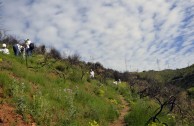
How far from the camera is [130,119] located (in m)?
15.3

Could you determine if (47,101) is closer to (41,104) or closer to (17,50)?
(41,104)

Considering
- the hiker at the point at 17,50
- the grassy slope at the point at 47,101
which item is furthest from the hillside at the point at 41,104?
the hiker at the point at 17,50

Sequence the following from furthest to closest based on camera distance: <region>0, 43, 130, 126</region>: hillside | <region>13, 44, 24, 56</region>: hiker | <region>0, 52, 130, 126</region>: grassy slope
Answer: <region>13, 44, 24, 56</region>: hiker → <region>0, 52, 130, 126</region>: grassy slope → <region>0, 43, 130, 126</region>: hillside

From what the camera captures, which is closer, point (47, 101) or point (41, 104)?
point (41, 104)

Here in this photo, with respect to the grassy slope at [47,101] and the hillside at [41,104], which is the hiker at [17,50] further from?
the hillside at [41,104]

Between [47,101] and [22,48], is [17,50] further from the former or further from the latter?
[47,101]

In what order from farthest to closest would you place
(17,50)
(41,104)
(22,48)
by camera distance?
1. (22,48)
2. (17,50)
3. (41,104)

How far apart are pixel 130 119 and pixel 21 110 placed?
223 inches

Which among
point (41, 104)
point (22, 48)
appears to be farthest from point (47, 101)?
point (22, 48)

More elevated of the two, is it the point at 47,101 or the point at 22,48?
the point at 22,48

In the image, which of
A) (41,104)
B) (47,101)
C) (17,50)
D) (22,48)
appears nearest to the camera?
(41,104)

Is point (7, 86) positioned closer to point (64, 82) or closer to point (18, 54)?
point (64, 82)

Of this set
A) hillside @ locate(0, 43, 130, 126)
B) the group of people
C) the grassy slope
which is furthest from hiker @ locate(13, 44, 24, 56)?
hillside @ locate(0, 43, 130, 126)

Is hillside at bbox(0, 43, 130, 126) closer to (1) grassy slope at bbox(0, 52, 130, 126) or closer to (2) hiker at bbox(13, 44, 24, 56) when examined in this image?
(1) grassy slope at bbox(0, 52, 130, 126)
